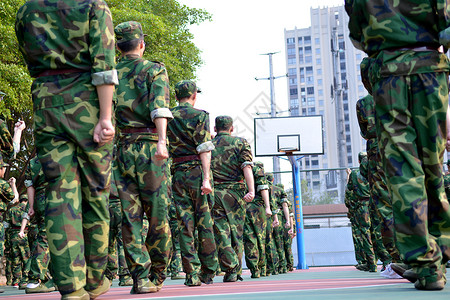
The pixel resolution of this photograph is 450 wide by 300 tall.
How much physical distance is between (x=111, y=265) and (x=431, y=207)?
699 cm

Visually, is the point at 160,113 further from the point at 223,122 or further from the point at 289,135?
the point at 289,135

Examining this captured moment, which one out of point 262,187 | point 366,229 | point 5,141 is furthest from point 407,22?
point 366,229

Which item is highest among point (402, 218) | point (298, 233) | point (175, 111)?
point (175, 111)

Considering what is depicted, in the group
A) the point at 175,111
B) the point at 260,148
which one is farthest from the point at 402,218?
the point at 260,148

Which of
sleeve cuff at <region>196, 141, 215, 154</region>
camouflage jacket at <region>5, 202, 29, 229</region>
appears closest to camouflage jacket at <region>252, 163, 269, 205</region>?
sleeve cuff at <region>196, 141, 215, 154</region>

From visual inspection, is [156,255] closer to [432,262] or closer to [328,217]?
[432,262]

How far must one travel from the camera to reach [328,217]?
2466 centimetres

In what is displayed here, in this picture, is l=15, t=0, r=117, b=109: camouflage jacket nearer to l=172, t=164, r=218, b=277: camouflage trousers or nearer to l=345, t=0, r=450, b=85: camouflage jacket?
l=345, t=0, r=450, b=85: camouflage jacket

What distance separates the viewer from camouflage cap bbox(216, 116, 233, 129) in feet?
30.4

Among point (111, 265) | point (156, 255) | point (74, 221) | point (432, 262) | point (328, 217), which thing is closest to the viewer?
point (432, 262)

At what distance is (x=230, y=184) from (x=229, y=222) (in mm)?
574

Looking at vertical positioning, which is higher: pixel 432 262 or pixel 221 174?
pixel 221 174

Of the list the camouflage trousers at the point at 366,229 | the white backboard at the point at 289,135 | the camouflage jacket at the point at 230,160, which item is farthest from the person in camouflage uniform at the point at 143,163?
the white backboard at the point at 289,135

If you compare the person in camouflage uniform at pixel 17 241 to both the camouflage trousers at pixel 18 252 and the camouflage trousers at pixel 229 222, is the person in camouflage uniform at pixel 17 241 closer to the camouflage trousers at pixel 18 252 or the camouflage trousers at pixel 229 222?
the camouflage trousers at pixel 18 252
